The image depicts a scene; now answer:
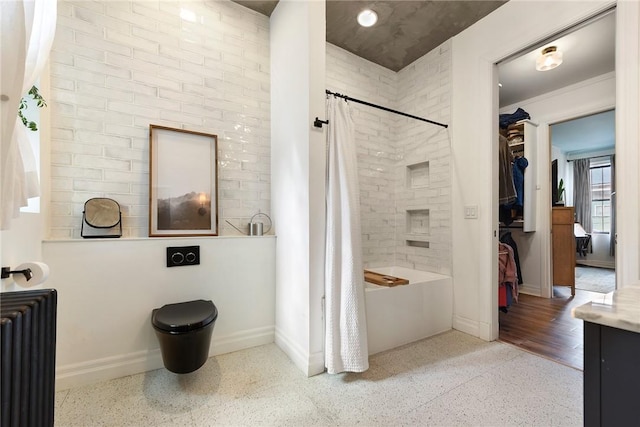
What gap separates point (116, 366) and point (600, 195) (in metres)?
8.70

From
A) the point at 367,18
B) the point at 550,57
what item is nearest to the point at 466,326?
the point at 550,57

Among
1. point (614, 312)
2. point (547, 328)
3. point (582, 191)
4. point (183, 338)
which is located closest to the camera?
point (614, 312)

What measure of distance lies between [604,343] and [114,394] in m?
2.13

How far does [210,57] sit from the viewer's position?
82.9 inches

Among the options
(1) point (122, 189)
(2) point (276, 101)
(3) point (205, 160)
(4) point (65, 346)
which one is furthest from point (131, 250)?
(2) point (276, 101)

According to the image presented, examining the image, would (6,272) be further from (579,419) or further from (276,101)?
(579,419)

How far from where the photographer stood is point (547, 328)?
2510mm

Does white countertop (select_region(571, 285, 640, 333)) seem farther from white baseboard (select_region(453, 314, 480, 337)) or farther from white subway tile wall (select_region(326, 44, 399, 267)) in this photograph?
white subway tile wall (select_region(326, 44, 399, 267))

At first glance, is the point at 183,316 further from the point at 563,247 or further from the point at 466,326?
the point at 563,247

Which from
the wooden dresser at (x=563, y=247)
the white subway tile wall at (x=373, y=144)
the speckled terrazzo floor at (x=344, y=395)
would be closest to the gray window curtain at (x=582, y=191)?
the wooden dresser at (x=563, y=247)

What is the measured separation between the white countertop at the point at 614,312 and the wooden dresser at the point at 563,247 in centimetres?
389

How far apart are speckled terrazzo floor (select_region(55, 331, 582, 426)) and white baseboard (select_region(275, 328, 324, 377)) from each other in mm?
42

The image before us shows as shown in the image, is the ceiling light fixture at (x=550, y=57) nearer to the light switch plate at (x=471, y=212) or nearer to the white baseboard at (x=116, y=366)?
the light switch plate at (x=471, y=212)

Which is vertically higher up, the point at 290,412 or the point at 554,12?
the point at 554,12
